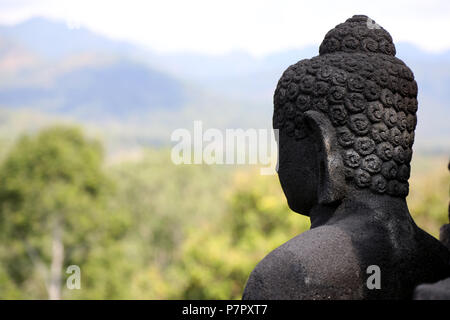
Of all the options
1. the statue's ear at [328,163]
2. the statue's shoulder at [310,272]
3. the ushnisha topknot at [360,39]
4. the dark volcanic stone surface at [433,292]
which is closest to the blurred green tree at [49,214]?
the ushnisha topknot at [360,39]

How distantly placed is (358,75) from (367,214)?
93cm

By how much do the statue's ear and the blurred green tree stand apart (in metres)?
21.9

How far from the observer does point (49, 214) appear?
25.1 metres

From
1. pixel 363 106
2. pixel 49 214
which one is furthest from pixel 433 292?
pixel 49 214

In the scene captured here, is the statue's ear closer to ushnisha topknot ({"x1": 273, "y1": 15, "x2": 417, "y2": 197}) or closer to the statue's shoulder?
ushnisha topknot ({"x1": 273, "y1": 15, "x2": 417, "y2": 197})

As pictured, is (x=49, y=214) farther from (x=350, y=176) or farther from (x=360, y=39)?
(x=350, y=176)

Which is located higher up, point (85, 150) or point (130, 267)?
point (85, 150)

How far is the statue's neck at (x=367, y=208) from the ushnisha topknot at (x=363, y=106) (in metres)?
0.05

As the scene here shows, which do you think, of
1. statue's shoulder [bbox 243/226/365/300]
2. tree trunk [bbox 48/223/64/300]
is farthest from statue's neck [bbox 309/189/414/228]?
tree trunk [bbox 48/223/64/300]

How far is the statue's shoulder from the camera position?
3.49 metres

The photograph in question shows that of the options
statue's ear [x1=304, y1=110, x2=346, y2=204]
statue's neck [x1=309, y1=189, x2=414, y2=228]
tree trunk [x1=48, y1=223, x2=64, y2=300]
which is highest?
statue's ear [x1=304, y1=110, x2=346, y2=204]
